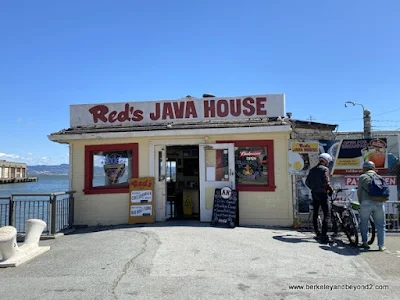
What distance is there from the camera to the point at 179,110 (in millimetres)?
10930

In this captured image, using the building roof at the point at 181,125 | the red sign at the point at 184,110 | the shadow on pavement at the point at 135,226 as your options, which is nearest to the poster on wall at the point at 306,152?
the building roof at the point at 181,125

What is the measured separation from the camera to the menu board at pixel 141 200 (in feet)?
33.9

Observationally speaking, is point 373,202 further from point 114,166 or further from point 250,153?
point 114,166

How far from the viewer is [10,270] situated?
20.9 feet

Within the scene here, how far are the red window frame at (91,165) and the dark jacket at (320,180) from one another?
5.19 metres

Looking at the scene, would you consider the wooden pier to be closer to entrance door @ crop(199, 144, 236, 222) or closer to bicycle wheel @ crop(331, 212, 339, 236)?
entrance door @ crop(199, 144, 236, 222)

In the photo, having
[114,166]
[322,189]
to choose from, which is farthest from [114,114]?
[322,189]

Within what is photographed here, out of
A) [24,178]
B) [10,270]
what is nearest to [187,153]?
[10,270]

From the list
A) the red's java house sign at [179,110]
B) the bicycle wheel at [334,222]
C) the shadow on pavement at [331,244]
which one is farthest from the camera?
the red's java house sign at [179,110]

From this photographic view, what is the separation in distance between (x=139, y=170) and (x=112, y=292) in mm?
5924

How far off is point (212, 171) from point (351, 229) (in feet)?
13.4

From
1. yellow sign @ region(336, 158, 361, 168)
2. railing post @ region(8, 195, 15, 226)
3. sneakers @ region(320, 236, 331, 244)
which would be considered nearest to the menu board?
railing post @ region(8, 195, 15, 226)

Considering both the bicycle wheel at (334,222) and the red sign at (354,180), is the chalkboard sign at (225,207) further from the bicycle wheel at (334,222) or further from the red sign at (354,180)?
the red sign at (354,180)

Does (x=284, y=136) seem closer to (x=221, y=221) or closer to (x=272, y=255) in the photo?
(x=221, y=221)
